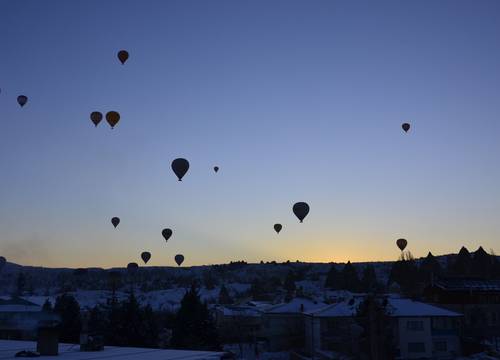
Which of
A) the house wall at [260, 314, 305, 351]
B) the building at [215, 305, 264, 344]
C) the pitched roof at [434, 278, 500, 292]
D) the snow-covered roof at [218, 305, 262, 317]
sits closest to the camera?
the house wall at [260, 314, 305, 351]

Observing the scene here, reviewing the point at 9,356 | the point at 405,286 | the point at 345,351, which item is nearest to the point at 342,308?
the point at 345,351

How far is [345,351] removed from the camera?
2015 inches

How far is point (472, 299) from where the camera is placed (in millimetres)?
65562

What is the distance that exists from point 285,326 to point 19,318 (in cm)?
3325

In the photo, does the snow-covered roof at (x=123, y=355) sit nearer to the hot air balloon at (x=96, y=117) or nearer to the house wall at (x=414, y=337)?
the hot air balloon at (x=96, y=117)

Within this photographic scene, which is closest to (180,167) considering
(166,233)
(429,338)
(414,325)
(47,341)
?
(166,233)

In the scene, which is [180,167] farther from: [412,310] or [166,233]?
[412,310]

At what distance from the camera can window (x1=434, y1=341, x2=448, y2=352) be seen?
51500 millimetres

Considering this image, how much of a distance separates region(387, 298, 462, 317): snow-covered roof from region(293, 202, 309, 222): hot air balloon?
14.3 meters

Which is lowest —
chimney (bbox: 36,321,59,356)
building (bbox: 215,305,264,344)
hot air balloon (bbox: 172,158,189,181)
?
building (bbox: 215,305,264,344)

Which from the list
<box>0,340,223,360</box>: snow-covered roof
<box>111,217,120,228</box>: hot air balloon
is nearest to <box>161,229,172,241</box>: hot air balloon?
<box>111,217,120,228</box>: hot air balloon

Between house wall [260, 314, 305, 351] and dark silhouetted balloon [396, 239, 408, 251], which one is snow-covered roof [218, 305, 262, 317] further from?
dark silhouetted balloon [396, 239, 408, 251]

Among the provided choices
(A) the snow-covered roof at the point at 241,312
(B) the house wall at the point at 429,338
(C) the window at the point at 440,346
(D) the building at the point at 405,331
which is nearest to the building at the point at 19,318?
(D) the building at the point at 405,331

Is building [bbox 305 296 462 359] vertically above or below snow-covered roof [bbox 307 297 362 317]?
below
